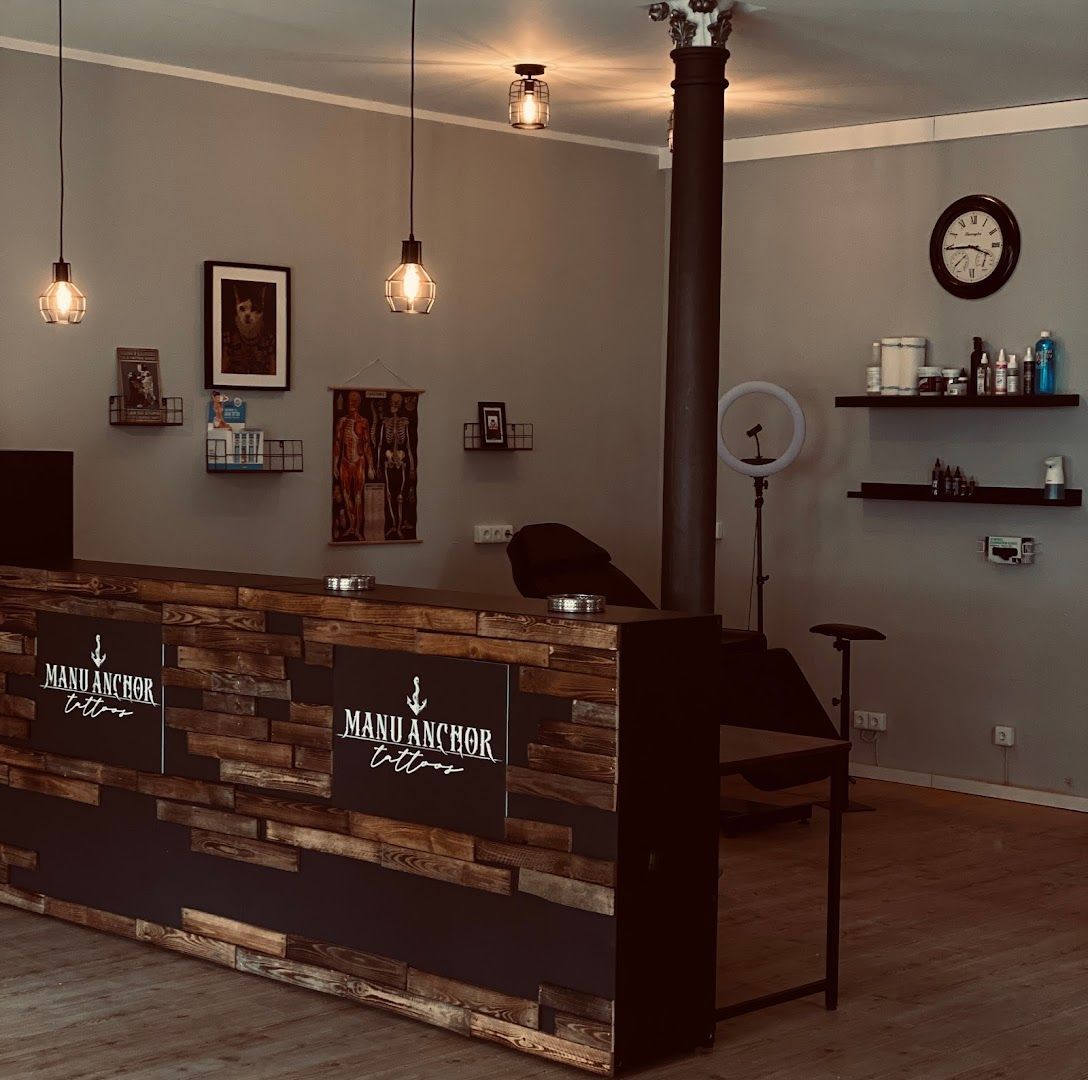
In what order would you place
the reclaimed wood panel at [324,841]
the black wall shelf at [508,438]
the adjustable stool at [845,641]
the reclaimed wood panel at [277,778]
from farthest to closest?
the black wall shelf at [508,438]
the adjustable stool at [845,641]
the reclaimed wood panel at [277,778]
the reclaimed wood panel at [324,841]

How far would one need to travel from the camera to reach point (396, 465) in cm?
695

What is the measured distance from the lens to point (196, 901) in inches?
183

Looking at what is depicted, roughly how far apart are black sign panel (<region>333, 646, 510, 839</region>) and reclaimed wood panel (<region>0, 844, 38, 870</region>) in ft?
4.32

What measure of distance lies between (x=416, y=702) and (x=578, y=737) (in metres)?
0.51

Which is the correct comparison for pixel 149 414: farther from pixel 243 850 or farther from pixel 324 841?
pixel 324 841

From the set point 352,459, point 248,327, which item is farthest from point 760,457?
point 248,327

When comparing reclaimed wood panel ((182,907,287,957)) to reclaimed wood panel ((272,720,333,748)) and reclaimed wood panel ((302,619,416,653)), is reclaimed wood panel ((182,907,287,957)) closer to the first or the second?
reclaimed wood panel ((272,720,333,748))

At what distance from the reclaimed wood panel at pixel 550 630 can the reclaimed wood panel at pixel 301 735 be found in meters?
0.64

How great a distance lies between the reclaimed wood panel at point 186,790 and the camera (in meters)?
4.59

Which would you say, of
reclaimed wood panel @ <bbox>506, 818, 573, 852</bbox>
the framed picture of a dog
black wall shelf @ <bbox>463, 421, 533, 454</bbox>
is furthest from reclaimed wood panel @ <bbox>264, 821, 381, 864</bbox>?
black wall shelf @ <bbox>463, 421, 533, 454</bbox>

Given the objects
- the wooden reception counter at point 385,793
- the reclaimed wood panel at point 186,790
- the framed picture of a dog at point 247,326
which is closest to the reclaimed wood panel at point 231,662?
the wooden reception counter at point 385,793

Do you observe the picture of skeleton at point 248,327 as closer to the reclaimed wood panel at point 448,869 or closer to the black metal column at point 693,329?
the black metal column at point 693,329

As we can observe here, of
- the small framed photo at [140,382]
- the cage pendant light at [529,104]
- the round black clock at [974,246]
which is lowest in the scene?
the small framed photo at [140,382]

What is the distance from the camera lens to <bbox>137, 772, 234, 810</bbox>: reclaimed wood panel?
4.59 metres
